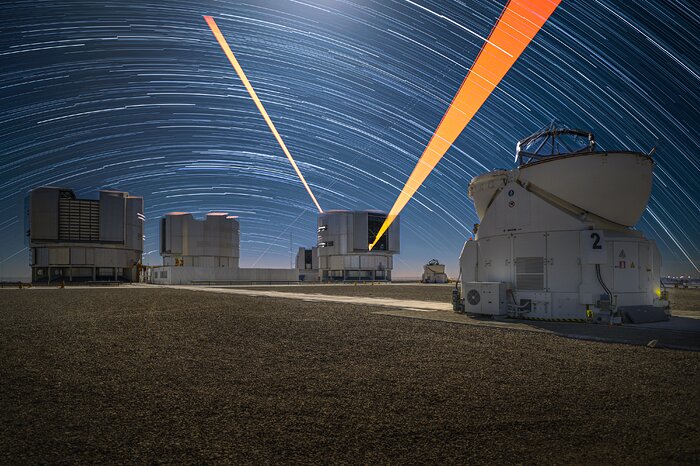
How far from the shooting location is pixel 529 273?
1519 cm

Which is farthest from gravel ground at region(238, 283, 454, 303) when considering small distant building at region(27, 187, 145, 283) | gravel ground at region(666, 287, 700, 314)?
small distant building at region(27, 187, 145, 283)

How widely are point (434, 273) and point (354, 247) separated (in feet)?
57.8

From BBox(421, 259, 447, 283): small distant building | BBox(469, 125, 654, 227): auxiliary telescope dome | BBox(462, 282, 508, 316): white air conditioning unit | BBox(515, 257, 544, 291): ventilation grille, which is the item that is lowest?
BBox(421, 259, 447, 283): small distant building

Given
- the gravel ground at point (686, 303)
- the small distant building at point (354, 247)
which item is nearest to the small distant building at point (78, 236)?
the small distant building at point (354, 247)

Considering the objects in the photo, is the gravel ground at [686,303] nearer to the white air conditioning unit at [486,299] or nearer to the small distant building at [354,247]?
the white air conditioning unit at [486,299]

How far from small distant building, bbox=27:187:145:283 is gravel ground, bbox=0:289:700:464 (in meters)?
60.2

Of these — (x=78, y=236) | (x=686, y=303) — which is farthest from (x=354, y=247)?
(x=686, y=303)

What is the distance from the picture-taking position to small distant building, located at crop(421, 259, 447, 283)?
80500 mm

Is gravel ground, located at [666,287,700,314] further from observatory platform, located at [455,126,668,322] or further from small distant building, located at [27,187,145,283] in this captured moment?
small distant building, located at [27,187,145,283]

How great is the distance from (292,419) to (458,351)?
15.8 feet

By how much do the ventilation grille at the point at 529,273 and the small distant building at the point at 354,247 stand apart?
70420mm

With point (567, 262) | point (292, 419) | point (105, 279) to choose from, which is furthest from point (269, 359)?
point (105, 279)

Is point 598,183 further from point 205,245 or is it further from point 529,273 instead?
point 205,245

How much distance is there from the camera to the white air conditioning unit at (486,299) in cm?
1530
